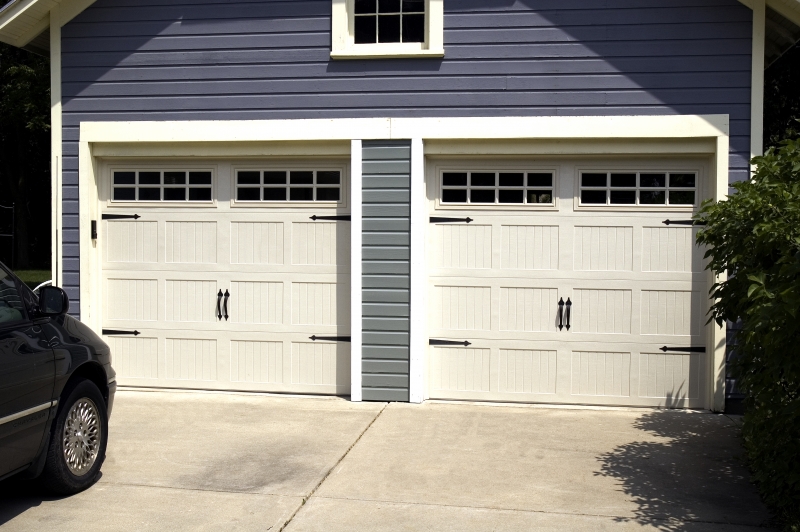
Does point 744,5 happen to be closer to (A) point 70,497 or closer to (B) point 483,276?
(B) point 483,276

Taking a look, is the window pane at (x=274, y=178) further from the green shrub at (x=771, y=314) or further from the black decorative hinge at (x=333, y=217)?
the green shrub at (x=771, y=314)

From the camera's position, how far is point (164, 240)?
29.7 feet

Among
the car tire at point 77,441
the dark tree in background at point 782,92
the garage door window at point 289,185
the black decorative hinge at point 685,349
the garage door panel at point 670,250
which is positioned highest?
the dark tree in background at point 782,92

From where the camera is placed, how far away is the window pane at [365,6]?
339 inches

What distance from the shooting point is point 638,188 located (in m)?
8.39

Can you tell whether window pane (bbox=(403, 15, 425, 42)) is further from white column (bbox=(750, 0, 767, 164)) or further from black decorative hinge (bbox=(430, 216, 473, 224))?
white column (bbox=(750, 0, 767, 164))

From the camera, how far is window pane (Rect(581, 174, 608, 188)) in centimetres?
847

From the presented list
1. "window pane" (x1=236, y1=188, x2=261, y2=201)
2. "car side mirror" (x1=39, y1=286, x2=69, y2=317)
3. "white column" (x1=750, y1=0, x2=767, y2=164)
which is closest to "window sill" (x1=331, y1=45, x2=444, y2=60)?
"window pane" (x1=236, y1=188, x2=261, y2=201)

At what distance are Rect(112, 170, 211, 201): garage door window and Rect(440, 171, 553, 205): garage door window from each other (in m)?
2.45

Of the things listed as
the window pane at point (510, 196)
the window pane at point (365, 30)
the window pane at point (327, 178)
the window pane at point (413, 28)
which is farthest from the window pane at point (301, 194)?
the window pane at point (510, 196)

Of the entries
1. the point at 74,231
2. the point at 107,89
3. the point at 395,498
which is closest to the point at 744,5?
the point at 395,498

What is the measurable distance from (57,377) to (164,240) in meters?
3.90

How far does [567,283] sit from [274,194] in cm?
297

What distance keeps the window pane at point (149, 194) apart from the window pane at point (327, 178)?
1674 mm
